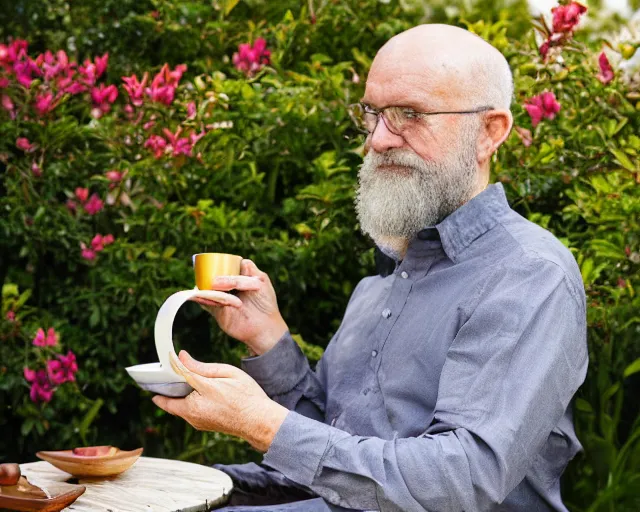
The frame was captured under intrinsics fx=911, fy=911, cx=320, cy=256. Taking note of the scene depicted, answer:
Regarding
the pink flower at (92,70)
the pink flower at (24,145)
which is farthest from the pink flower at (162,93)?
the pink flower at (24,145)

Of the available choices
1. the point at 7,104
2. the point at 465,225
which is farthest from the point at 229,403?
the point at 7,104

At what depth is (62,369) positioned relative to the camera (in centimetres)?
361

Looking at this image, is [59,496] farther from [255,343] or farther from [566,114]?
[566,114]

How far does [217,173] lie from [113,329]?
0.78 m

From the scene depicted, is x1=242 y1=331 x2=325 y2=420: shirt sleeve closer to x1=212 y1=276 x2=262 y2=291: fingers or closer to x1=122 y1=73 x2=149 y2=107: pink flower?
x1=212 y1=276 x2=262 y2=291: fingers

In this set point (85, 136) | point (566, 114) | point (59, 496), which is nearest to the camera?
point (59, 496)

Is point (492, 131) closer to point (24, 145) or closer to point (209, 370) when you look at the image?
point (209, 370)

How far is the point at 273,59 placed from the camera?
3996 mm

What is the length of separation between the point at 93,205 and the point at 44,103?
1.56 feet

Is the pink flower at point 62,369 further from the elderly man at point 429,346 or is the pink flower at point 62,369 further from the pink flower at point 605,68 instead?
the pink flower at point 605,68

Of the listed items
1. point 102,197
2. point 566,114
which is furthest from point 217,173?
point 566,114

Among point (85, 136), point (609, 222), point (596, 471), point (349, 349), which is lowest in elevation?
point (596, 471)

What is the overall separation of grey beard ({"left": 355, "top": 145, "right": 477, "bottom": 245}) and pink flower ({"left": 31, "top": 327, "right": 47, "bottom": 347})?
186cm

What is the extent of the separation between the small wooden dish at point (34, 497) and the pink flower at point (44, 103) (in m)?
2.22
